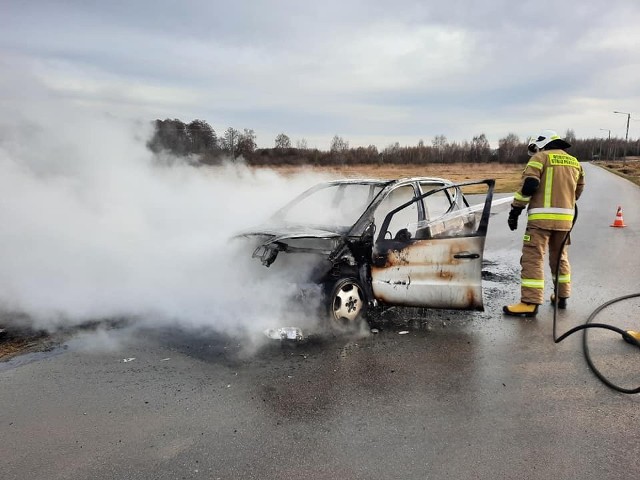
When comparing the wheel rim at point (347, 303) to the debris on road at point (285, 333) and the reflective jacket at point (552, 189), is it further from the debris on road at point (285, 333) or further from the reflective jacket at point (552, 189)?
the reflective jacket at point (552, 189)

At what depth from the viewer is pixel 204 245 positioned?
6.25m

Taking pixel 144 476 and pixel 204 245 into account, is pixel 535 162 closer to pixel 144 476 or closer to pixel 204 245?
pixel 204 245

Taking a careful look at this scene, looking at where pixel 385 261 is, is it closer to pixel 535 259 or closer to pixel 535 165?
pixel 535 259

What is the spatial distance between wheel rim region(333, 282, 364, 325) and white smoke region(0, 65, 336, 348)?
48 cm

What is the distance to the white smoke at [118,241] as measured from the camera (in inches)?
205

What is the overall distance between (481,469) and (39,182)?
7141 mm

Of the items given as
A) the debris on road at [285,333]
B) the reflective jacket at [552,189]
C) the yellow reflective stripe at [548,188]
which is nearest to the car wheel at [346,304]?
the debris on road at [285,333]

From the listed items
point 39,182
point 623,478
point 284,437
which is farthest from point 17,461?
point 39,182

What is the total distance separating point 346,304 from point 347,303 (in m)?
0.02

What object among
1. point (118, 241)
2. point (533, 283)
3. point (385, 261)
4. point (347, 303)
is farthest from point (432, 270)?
point (118, 241)

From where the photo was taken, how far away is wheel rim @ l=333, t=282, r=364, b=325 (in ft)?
15.6

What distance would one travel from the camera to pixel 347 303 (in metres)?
4.82

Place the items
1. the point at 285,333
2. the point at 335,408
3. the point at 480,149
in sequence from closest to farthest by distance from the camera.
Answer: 1. the point at 335,408
2. the point at 285,333
3. the point at 480,149

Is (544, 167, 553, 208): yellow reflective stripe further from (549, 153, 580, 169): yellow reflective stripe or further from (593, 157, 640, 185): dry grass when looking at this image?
(593, 157, 640, 185): dry grass
